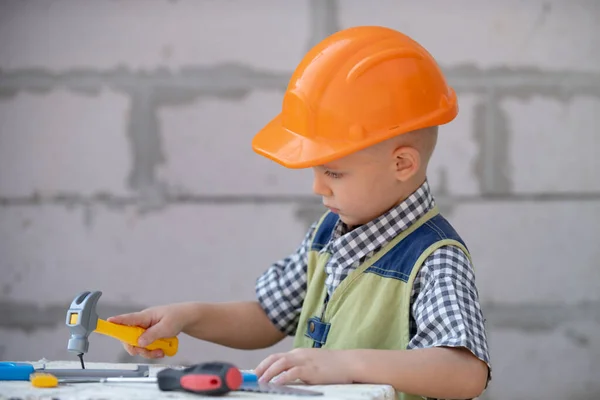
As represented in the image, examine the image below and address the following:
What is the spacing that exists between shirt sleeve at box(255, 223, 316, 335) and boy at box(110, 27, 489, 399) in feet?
0.43

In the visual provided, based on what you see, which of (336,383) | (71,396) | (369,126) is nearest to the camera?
(71,396)

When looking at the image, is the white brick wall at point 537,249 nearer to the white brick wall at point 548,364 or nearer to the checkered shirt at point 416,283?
the white brick wall at point 548,364

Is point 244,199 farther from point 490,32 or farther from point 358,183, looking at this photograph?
point 358,183

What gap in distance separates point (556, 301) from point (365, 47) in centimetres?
125

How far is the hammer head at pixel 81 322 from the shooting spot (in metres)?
1.31

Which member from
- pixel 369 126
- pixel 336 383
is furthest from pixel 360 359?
pixel 369 126

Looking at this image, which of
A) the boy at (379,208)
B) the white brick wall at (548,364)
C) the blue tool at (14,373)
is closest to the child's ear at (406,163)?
the boy at (379,208)

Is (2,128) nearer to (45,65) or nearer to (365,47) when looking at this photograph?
(45,65)

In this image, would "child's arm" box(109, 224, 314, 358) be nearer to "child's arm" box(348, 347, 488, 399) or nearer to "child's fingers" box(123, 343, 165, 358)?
"child's fingers" box(123, 343, 165, 358)

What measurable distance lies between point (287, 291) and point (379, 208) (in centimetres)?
34

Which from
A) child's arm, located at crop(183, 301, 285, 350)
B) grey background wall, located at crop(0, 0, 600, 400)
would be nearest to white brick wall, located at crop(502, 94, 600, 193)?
grey background wall, located at crop(0, 0, 600, 400)

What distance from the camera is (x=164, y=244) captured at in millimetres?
2514

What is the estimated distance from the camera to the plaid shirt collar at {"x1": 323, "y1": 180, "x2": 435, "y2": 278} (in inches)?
62.2

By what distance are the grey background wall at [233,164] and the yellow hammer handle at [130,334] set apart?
34.5 inches
